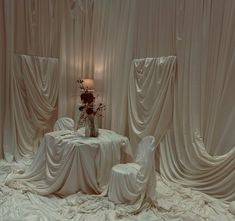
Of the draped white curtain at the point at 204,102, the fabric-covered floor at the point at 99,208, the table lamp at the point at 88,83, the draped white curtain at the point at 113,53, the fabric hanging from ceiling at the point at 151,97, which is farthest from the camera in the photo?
the table lamp at the point at 88,83

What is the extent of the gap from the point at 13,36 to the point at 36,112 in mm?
1260

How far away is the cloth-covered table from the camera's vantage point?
3.09 meters

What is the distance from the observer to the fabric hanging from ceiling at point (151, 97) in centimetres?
369

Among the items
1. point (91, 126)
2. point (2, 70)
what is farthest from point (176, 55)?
point (2, 70)

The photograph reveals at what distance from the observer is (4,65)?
14.2 feet

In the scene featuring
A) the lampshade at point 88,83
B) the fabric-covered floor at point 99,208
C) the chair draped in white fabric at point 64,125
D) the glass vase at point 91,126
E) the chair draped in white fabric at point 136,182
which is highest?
the lampshade at point 88,83

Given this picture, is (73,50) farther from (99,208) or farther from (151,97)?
(99,208)

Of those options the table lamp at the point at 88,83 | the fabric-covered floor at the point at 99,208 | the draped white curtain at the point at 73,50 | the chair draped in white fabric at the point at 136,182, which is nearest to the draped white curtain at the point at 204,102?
the fabric-covered floor at the point at 99,208

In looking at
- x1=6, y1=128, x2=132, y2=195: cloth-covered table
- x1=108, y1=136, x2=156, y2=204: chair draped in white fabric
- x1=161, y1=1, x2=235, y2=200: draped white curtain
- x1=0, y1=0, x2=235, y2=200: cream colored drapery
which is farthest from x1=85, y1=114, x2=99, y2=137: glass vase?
x1=161, y1=1, x2=235, y2=200: draped white curtain

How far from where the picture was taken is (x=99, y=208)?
280 centimetres

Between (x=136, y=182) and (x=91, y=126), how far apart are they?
0.99 metres

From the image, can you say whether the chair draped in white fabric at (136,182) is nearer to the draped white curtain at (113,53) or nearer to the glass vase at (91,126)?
the glass vase at (91,126)

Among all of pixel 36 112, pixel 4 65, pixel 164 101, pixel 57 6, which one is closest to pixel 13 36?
pixel 4 65

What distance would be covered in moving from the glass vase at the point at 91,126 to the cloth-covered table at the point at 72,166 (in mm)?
87
